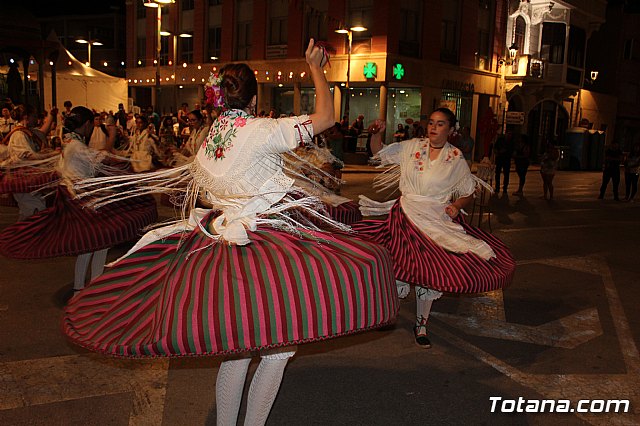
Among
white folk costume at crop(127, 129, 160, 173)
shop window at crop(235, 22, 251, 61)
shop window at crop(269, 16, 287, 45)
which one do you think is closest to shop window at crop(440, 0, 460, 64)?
shop window at crop(269, 16, 287, 45)

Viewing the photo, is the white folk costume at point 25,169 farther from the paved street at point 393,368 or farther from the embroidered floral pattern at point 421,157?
the embroidered floral pattern at point 421,157

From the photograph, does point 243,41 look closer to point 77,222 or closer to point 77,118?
point 77,118

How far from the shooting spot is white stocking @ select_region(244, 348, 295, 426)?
122 inches

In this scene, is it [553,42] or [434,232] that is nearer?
[434,232]

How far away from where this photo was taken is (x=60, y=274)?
7.06 m

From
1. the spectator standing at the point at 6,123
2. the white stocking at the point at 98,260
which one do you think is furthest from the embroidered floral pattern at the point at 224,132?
the spectator standing at the point at 6,123

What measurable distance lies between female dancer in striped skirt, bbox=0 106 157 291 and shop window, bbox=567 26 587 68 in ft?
117

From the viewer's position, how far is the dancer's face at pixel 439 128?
5.37 meters

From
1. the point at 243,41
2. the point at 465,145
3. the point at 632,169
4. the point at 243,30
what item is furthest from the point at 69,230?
the point at 243,30

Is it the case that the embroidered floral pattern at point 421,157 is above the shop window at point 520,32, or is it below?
below

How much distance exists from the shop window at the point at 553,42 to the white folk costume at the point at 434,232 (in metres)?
32.9

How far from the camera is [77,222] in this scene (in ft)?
18.7

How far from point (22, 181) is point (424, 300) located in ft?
16.9

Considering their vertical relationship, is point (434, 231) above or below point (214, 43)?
below
